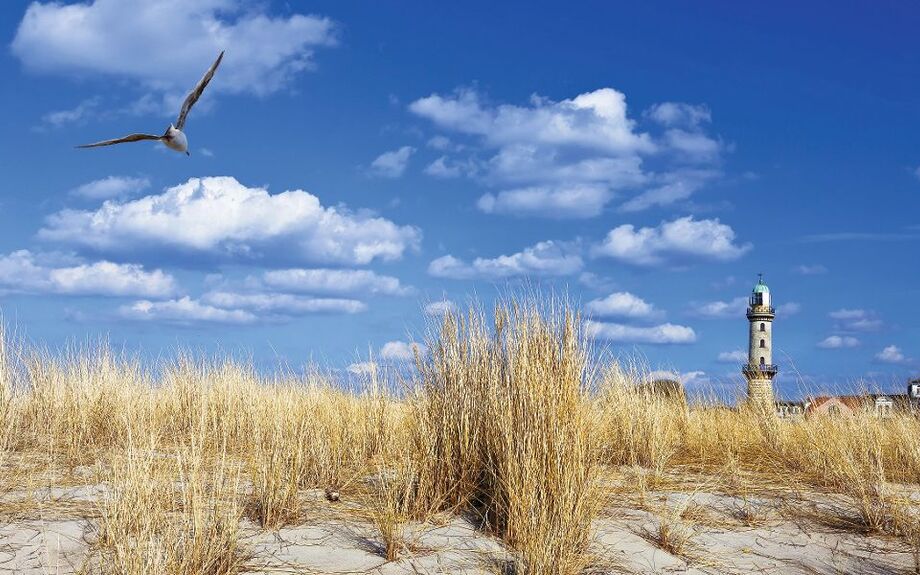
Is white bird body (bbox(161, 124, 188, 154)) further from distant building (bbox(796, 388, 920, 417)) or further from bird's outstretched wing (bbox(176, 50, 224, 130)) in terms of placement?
distant building (bbox(796, 388, 920, 417))

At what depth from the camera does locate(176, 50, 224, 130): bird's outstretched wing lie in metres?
7.13

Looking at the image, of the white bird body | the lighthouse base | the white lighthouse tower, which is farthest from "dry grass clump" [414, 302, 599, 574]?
the white lighthouse tower

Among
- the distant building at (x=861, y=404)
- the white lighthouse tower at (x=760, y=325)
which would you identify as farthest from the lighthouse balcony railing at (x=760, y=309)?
the distant building at (x=861, y=404)

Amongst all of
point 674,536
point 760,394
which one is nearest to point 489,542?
point 674,536

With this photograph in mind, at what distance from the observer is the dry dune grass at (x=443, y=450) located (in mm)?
3982

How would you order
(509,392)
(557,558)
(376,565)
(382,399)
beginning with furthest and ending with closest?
1. (382,399)
2. (509,392)
3. (376,565)
4. (557,558)

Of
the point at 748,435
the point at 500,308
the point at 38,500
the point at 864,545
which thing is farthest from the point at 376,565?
the point at 748,435

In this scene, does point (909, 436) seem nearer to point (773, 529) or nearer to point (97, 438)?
point (773, 529)

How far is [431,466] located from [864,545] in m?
2.72

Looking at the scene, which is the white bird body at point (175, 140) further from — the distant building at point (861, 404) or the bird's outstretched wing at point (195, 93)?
the distant building at point (861, 404)

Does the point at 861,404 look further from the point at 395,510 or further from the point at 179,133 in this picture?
the point at 179,133

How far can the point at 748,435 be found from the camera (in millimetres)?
8102

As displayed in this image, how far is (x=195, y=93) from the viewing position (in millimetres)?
7238

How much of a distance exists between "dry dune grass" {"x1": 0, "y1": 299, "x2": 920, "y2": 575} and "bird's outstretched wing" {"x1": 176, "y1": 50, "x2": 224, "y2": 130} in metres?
2.66
